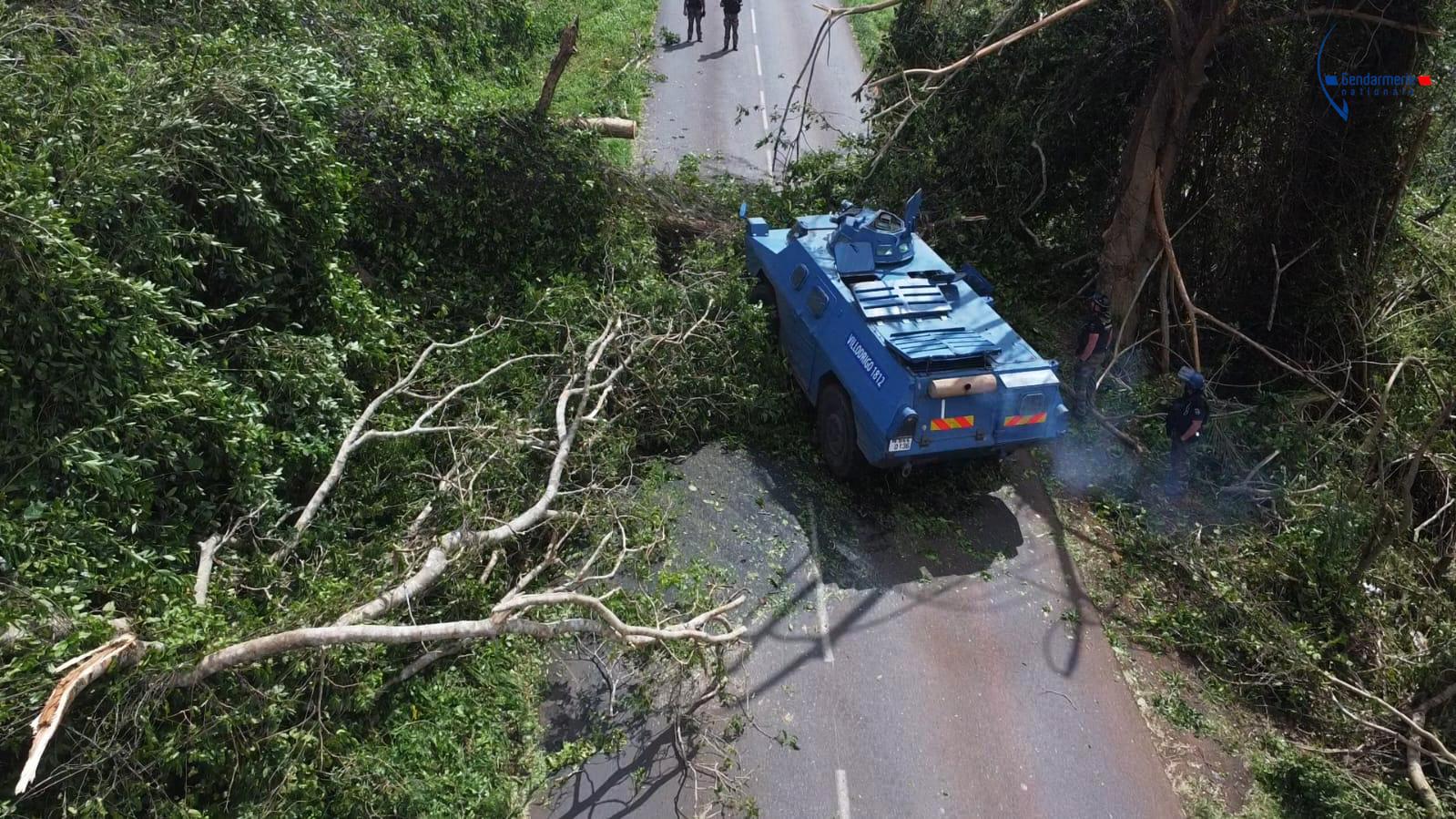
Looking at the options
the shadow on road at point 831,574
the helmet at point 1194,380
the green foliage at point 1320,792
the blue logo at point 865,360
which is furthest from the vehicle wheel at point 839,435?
the green foliage at point 1320,792

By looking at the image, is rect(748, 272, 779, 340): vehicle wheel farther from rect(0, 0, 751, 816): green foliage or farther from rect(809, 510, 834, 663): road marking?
rect(809, 510, 834, 663): road marking

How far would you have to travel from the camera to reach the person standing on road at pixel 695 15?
18.9 m

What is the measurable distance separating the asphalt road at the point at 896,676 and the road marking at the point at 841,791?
10 millimetres

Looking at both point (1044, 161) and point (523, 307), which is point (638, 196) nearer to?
point (523, 307)

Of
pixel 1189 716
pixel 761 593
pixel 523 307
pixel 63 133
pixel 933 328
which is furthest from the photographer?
pixel 523 307

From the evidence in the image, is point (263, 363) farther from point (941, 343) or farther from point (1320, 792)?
point (1320, 792)

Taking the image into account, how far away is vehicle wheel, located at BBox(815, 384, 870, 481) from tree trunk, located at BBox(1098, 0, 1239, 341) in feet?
14.8

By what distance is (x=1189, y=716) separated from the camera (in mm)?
6625

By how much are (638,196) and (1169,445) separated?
689cm

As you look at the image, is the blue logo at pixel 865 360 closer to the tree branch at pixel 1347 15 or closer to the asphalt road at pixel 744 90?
the asphalt road at pixel 744 90

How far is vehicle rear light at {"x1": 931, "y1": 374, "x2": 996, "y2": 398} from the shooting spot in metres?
7.20

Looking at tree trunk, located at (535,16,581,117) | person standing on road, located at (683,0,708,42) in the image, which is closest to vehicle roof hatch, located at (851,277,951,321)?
tree trunk, located at (535,16,581,117)

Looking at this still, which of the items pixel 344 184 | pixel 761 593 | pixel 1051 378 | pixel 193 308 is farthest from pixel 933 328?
pixel 193 308

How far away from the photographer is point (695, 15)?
19.2 m
